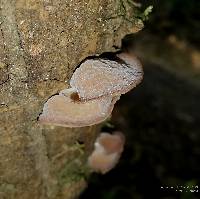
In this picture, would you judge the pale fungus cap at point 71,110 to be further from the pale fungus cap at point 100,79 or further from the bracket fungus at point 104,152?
the bracket fungus at point 104,152

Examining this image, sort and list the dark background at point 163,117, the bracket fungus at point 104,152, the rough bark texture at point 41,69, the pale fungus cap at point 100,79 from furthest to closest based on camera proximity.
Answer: the dark background at point 163,117 < the bracket fungus at point 104,152 < the pale fungus cap at point 100,79 < the rough bark texture at point 41,69

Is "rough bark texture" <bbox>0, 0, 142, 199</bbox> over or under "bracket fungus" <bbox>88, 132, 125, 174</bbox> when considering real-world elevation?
over

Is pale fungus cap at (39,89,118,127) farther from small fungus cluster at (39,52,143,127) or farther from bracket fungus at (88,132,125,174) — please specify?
bracket fungus at (88,132,125,174)

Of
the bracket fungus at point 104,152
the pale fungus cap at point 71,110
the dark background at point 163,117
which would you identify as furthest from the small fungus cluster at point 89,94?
the dark background at point 163,117

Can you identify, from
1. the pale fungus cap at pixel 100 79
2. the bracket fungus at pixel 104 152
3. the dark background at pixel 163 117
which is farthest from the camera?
the dark background at pixel 163 117

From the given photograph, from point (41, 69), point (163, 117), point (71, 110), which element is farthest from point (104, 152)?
point (163, 117)

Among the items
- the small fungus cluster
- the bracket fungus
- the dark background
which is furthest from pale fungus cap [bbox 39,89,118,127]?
the dark background

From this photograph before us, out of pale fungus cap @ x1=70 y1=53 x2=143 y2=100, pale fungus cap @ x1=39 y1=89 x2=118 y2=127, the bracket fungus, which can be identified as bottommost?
the bracket fungus
